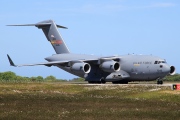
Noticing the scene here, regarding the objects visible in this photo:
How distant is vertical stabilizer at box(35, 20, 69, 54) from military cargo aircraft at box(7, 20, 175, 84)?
10.5ft

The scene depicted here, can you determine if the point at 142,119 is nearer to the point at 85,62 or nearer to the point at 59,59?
the point at 85,62

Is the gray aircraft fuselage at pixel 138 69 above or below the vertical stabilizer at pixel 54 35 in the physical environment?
below

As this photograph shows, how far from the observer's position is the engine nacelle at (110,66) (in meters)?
70.2

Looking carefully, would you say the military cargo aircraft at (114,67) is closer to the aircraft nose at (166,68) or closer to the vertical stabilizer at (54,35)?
the aircraft nose at (166,68)

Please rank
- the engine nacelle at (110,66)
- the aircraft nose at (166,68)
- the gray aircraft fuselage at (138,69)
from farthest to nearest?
the engine nacelle at (110,66) → the gray aircraft fuselage at (138,69) → the aircraft nose at (166,68)

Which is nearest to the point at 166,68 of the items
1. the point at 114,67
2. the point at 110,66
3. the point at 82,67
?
the point at 114,67

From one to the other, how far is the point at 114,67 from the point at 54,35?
16692 mm

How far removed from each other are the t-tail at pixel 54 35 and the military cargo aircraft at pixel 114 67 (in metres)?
3.14

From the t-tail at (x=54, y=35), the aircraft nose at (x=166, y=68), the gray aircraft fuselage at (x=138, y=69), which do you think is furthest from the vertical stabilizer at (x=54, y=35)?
the aircraft nose at (x=166, y=68)

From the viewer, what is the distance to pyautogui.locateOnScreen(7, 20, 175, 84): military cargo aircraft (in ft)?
225

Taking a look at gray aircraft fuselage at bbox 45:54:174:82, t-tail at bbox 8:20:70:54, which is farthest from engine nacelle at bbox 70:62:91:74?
t-tail at bbox 8:20:70:54

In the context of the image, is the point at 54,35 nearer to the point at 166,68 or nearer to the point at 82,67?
the point at 82,67

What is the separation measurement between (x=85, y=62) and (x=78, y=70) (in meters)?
2.53

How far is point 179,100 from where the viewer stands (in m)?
39.7
